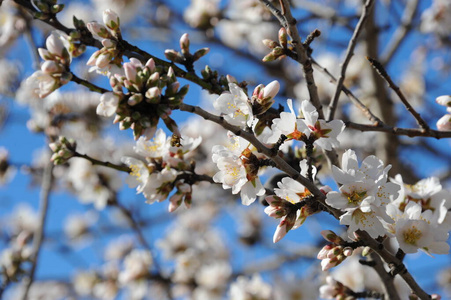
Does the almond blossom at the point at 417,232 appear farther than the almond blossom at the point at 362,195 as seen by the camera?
Yes

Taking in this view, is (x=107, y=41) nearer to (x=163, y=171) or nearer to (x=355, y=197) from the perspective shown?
(x=163, y=171)

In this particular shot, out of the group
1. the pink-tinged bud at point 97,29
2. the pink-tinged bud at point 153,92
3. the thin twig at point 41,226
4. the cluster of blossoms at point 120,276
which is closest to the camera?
the pink-tinged bud at point 153,92

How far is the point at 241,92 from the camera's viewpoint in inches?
52.9

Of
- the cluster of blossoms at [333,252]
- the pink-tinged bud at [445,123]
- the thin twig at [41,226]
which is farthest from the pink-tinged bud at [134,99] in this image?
the thin twig at [41,226]

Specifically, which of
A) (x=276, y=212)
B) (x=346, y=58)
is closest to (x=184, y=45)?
(x=346, y=58)

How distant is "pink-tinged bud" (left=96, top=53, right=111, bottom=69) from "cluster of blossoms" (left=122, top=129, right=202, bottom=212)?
0.35 metres

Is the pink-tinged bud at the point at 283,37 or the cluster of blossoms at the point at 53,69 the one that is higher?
the pink-tinged bud at the point at 283,37

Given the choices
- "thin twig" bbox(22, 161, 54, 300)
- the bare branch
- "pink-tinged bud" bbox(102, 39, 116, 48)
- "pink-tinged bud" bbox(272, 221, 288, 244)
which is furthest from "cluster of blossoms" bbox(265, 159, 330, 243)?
"thin twig" bbox(22, 161, 54, 300)

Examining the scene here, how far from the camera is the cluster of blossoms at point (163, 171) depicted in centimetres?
167

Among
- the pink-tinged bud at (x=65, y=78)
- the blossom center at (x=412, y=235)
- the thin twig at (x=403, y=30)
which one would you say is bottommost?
the blossom center at (x=412, y=235)

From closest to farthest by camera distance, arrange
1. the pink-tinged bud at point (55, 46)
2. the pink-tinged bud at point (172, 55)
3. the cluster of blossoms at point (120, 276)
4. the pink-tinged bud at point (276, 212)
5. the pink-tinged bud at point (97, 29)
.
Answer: the pink-tinged bud at point (276, 212) < the pink-tinged bud at point (55, 46) < the pink-tinged bud at point (97, 29) < the pink-tinged bud at point (172, 55) < the cluster of blossoms at point (120, 276)

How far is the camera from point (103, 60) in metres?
1.48

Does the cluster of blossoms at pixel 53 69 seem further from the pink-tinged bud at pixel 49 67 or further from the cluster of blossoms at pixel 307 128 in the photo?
the cluster of blossoms at pixel 307 128

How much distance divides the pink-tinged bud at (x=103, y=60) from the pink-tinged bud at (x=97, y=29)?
9cm
